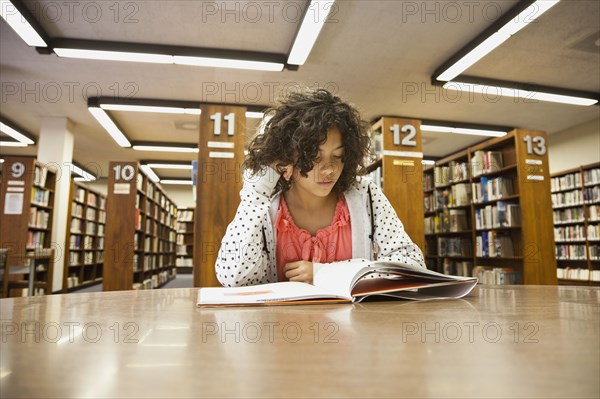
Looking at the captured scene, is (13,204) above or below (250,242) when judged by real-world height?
above

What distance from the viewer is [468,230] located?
5.28 metres

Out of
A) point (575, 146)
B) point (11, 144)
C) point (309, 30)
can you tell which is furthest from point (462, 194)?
point (11, 144)

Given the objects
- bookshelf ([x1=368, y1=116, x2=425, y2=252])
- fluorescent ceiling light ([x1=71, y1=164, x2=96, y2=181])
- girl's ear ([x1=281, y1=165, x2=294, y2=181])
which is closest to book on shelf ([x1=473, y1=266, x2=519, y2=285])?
bookshelf ([x1=368, y1=116, x2=425, y2=252])

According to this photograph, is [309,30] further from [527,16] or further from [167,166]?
[167,166]

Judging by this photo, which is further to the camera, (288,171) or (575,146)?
(575,146)

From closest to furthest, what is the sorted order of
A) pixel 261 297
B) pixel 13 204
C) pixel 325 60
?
pixel 261 297
pixel 325 60
pixel 13 204

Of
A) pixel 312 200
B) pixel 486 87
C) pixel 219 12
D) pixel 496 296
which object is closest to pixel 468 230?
pixel 486 87

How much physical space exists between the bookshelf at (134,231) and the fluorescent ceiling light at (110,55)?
1.54m

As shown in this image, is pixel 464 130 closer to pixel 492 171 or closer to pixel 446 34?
pixel 492 171

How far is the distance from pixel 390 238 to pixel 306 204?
13.5 inches

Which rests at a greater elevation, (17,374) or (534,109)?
(534,109)

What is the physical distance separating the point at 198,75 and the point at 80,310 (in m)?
5.05

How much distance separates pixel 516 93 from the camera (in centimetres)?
A: 554

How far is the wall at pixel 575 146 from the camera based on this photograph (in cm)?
684
